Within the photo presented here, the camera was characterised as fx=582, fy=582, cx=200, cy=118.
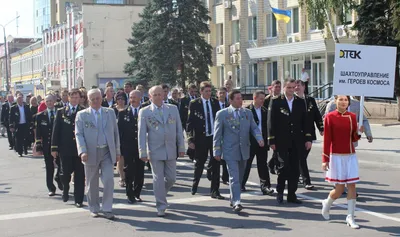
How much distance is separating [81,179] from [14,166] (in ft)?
26.5

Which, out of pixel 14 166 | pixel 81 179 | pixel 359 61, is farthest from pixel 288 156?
pixel 14 166

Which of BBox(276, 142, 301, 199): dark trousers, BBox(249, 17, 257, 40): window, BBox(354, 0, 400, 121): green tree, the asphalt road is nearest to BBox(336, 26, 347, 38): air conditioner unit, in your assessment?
BBox(354, 0, 400, 121): green tree

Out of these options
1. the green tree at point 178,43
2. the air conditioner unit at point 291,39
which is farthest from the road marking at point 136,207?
the green tree at point 178,43

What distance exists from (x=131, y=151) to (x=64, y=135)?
1.28 meters

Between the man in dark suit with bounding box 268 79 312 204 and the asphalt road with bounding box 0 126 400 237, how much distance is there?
454 mm

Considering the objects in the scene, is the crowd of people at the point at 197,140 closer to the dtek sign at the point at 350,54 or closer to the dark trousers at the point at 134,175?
the dark trousers at the point at 134,175

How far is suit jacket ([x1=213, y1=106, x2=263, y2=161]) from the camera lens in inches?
367

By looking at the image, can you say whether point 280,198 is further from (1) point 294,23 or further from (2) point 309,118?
(1) point 294,23

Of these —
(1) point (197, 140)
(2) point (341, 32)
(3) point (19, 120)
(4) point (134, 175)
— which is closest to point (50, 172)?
(4) point (134, 175)

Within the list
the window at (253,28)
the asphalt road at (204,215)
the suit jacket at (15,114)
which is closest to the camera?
the asphalt road at (204,215)

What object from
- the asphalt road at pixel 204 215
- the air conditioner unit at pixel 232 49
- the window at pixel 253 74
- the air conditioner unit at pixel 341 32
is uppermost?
the air conditioner unit at pixel 232 49

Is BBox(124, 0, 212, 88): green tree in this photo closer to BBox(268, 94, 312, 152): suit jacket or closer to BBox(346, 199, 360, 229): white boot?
BBox(268, 94, 312, 152): suit jacket

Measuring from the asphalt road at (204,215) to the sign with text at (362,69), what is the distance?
1950mm

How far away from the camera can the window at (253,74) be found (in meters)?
44.3
